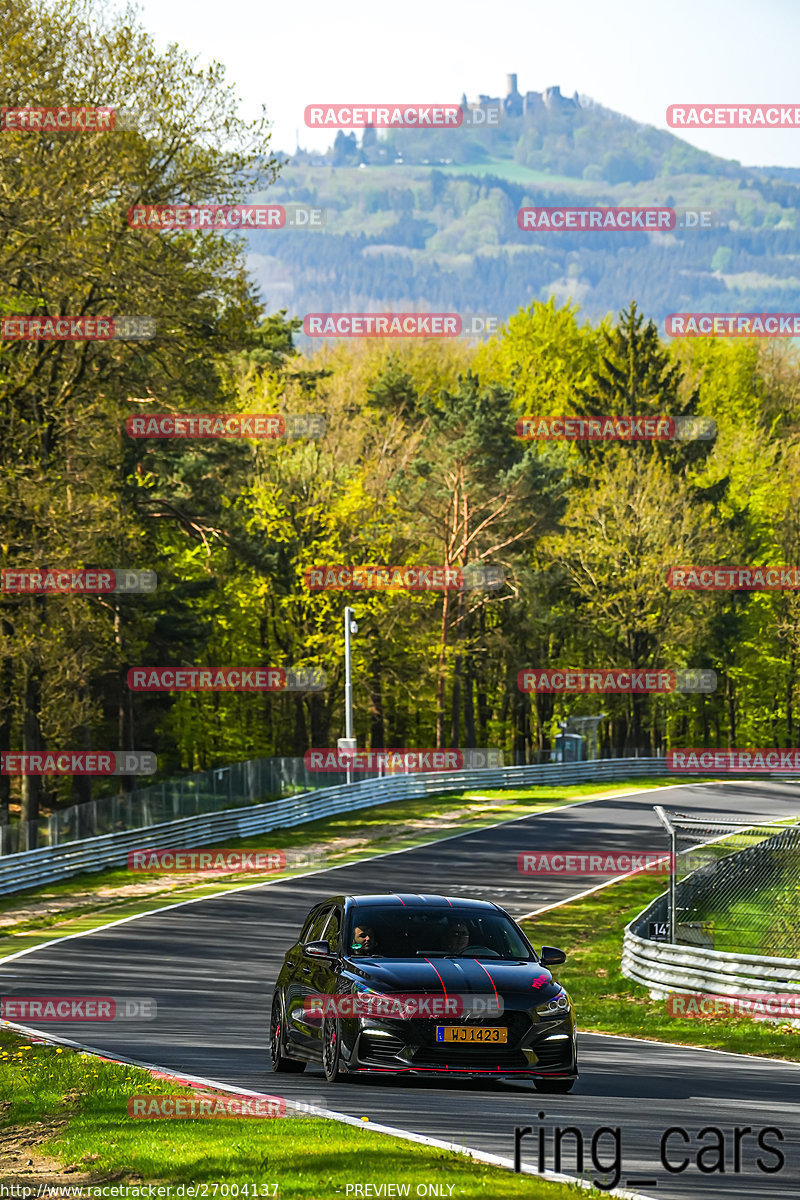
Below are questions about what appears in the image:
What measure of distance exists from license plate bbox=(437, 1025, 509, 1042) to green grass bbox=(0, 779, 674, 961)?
1552 centimetres

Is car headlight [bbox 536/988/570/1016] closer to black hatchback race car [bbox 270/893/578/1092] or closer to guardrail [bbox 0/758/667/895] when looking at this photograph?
black hatchback race car [bbox 270/893/578/1092]

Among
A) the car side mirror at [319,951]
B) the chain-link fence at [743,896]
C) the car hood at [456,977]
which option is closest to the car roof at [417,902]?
the car side mirror at [319,951]

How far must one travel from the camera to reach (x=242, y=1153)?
8953 millimetres

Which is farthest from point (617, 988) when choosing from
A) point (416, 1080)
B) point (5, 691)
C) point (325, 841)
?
point (5, 691)

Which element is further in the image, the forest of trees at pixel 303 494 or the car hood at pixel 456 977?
the forest of trees at pixel 303 494

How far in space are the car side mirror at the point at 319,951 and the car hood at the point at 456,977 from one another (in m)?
0.43

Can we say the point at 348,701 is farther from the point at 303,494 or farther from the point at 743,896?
the point at 743,896

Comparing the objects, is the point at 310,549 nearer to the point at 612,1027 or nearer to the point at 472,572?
Result: the point at 472,572

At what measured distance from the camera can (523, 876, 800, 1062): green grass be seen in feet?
56.6

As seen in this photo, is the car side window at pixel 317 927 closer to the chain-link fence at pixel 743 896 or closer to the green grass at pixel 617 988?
the green grass at pixel 617 988

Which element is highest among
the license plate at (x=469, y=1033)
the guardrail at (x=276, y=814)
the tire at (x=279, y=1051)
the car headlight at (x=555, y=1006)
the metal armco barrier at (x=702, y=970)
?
the car headlight at (x=555, y=1006)

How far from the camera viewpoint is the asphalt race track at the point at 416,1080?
9500mm

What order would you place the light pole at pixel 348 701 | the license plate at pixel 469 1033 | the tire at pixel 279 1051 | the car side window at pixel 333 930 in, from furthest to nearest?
the light pole at pixel 348 701 → the tire at pixel 279 1051 → the car side window at pixel 333 930 → the license plate at pixel 469 1033

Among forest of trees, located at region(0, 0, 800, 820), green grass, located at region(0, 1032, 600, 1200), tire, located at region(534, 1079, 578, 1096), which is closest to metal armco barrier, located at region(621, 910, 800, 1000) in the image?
tire, located at region(534, 1079, 578, 1096)
